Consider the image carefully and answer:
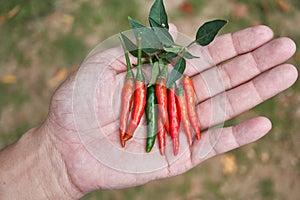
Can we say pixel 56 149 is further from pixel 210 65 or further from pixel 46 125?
pixel 210 65

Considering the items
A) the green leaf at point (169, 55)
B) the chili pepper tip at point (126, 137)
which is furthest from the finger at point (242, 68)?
the chili pepper tip at point (126, 137)

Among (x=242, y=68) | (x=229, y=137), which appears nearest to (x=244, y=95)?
(x=242, y=68)

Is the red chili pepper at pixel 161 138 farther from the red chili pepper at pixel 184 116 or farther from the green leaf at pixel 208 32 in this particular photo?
the green leaf at pixel 208 32

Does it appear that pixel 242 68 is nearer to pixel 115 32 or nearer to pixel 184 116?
pixel 184 116

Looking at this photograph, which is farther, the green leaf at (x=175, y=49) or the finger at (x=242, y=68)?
the finger at (x=242, y=68)

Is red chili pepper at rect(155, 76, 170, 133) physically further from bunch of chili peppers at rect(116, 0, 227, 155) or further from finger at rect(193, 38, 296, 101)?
finger at rect(193, 38, 296, 101)

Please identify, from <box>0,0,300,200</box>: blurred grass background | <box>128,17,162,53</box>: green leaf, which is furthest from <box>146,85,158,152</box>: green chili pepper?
<box>0,0,300,200</box>: blurred grass background

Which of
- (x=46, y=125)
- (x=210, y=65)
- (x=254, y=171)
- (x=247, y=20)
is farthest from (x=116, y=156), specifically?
(x=247, y=20)
